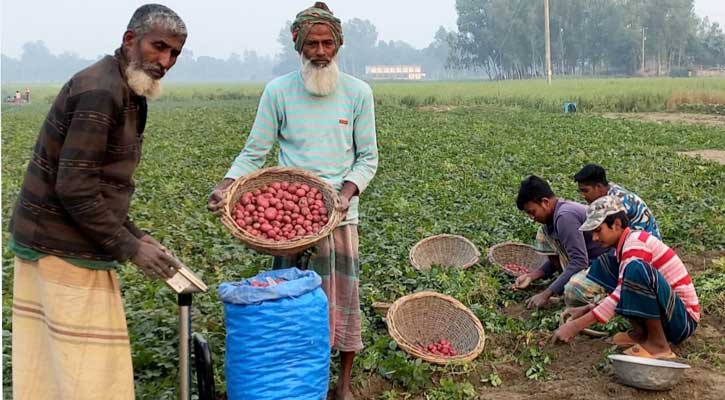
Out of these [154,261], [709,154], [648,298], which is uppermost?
[154,261]

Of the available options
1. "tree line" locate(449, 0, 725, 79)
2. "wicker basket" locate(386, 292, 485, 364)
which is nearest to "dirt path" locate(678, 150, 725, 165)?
"wicker basket" locate(386, 292, 485, 364)

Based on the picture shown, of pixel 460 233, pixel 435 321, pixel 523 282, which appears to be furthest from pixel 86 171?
pixel 460 233

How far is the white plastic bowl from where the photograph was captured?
3289 millimetres

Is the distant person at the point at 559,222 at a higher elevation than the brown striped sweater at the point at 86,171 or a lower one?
lower

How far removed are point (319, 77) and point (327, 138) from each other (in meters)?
0.28

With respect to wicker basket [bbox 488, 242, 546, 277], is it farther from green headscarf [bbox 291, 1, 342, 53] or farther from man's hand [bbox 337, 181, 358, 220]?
green headscarf [bbox 291, 1, 342, 53]

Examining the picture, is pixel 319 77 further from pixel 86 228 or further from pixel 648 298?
pixel 648 298

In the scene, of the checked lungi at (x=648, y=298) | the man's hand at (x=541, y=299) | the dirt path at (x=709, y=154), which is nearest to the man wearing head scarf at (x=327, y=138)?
the checked lungi at (x=648, y=298)

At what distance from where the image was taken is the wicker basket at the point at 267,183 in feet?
9.29

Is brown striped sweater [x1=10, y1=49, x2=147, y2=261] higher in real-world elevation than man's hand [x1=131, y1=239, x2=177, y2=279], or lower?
higher

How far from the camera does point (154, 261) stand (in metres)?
2.46

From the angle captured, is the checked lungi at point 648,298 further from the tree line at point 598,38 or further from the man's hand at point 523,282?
the tree line at point 598,38

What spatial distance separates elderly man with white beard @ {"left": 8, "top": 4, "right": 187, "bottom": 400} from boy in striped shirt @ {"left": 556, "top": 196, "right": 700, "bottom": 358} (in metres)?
2.31

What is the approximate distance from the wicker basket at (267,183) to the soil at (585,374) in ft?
3.48
